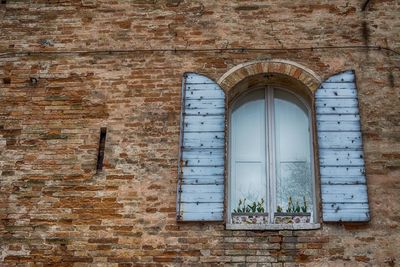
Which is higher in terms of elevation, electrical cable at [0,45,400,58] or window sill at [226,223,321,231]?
electrical cable at [0,45,400,58]

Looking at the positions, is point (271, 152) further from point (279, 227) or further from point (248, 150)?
point (279, 227)

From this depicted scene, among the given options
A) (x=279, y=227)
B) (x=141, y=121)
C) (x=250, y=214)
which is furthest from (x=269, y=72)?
(x=279, y=227)

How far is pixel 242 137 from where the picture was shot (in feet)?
24.4

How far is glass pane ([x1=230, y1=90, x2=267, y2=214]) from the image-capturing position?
23.2 ft

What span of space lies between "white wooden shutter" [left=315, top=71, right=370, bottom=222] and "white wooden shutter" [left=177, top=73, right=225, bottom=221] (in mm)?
1206

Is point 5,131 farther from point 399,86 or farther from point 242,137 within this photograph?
point 399,86

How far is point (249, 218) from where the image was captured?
6.81 meters

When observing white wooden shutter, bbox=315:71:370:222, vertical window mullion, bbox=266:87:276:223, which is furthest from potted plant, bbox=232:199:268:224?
white wooden shutter, bbox=315:71:370:222

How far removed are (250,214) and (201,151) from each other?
0.95 m

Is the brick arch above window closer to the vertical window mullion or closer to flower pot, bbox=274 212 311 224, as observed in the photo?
the vertical window mullion

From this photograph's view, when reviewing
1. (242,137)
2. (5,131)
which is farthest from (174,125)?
(5,131)

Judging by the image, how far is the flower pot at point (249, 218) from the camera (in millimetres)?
6777

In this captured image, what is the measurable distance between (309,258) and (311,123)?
1856 millimetres

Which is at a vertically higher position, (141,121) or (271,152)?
(141,121)
